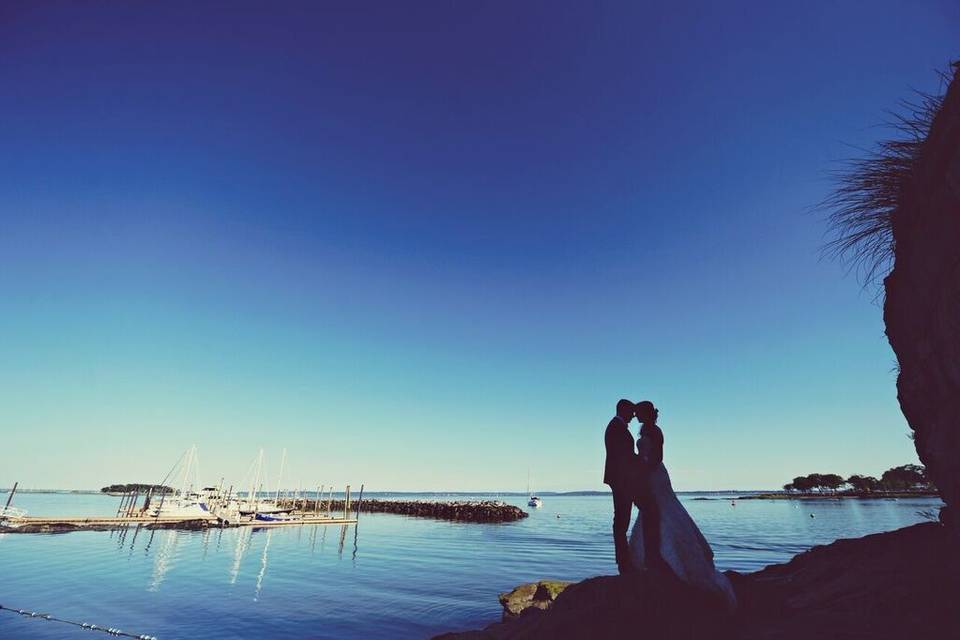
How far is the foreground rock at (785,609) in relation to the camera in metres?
4.29

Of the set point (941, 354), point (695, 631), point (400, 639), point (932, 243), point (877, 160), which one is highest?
point (877, 160)

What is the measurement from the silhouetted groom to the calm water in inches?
337

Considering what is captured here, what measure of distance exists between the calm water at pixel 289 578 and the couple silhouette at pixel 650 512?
823 centimetres

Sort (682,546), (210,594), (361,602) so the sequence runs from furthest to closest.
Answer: (210,594) < (361,602) < (682,546)

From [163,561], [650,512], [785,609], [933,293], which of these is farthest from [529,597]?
[163,561]

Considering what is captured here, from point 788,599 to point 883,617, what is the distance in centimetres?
224

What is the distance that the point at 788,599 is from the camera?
20.8 feet

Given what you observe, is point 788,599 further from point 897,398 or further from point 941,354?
point 897,398

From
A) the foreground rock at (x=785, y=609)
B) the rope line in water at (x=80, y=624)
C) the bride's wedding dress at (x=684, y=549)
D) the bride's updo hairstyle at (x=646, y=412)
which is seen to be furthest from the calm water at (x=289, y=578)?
the bride's updo hairstyle at (x=646, y=412)

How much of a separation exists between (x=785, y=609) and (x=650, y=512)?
6.68ft

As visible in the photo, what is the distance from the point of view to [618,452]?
19.5ft

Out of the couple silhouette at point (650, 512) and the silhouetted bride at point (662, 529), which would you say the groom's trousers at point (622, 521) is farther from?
the silhouetted bride at point (662, 529)

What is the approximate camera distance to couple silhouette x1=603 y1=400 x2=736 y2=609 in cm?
534

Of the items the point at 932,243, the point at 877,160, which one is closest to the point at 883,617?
the point at 932,243
